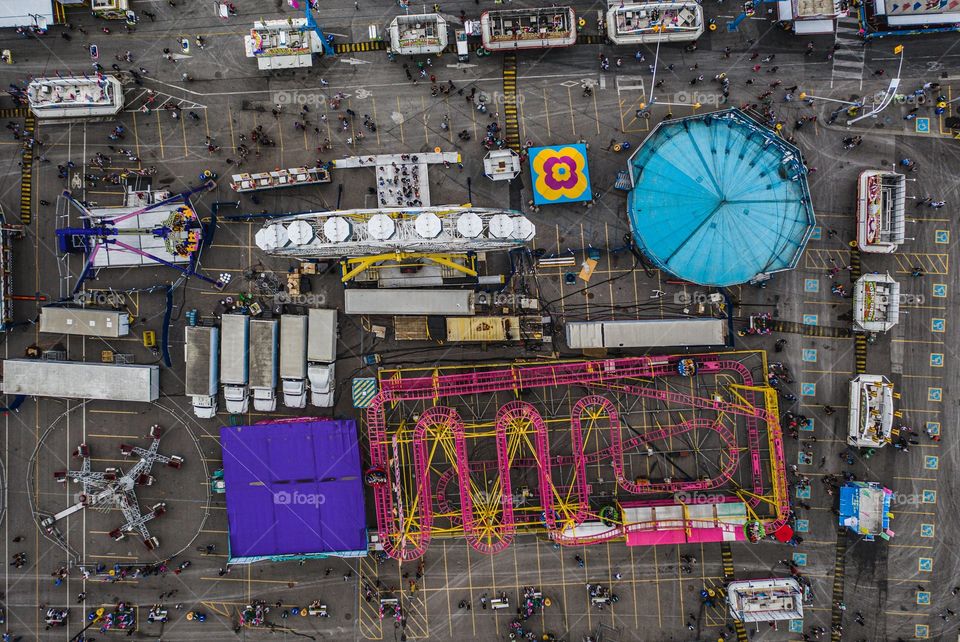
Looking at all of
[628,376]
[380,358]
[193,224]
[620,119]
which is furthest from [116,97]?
[628,376]

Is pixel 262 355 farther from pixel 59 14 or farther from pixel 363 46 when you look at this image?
pixel 59 14

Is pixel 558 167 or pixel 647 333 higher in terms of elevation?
pixel 558 167

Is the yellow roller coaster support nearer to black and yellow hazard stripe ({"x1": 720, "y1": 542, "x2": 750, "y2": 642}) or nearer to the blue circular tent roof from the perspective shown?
the blue circular tent roof

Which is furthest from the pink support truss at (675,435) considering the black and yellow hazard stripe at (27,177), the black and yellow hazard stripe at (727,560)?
the black and yellow hazard stripe at (27,177)

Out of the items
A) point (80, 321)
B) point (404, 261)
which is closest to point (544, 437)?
point (404, 261)

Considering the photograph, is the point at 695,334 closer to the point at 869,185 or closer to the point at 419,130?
the point at 869,185

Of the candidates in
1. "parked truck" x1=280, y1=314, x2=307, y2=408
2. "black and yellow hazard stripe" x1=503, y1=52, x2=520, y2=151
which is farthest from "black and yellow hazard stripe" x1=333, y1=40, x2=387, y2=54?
"parked truck" x1=280, y1=314, x2=307, y2=408

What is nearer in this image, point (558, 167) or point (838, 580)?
point (558, 167)

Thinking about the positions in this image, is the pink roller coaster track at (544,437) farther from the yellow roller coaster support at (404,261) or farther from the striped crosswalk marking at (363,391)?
the yellow roller coaster support at (404,261)
